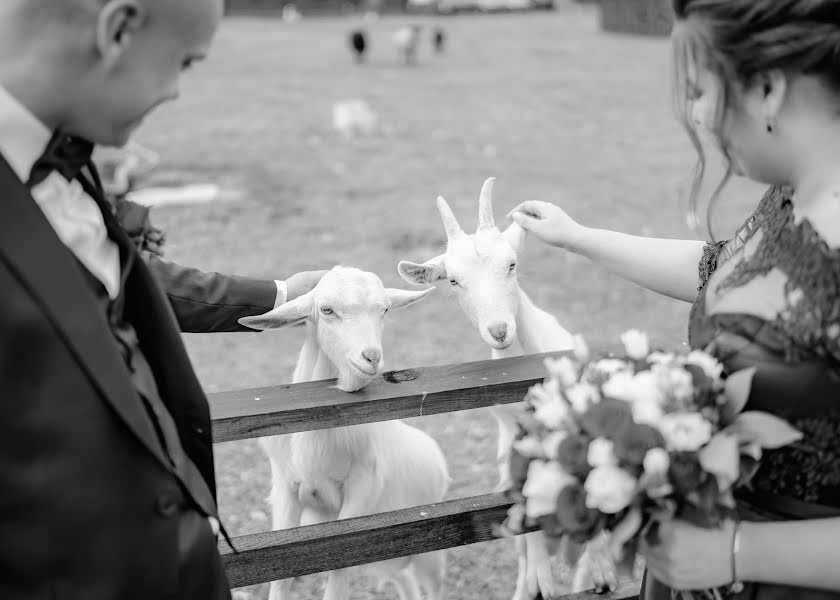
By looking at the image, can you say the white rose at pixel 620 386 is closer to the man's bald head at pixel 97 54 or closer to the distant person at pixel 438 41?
the man's bald head at pixel 97 54

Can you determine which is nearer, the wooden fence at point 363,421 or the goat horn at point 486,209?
the wooden fence at point 363,421

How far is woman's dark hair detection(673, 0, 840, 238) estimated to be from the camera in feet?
4.88

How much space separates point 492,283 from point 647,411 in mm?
1418

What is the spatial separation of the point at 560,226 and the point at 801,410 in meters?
1.04

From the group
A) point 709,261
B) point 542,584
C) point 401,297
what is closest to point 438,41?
point 542,584

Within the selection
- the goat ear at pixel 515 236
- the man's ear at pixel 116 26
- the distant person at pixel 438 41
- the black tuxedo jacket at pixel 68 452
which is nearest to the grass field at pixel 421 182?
the goat ear at pixel 515 236

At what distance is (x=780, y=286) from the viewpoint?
1.61 metres

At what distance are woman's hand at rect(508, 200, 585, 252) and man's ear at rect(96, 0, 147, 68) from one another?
1.43 metres

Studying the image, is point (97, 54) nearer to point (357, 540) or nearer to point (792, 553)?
point (792, 553)

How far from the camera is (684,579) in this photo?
63.4 inches

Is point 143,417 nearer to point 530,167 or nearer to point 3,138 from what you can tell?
point 3,138

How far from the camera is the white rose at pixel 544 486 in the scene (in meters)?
1.57

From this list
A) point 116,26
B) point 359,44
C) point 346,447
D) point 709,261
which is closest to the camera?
point 116,26

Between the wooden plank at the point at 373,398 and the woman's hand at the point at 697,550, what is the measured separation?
1.04 m
